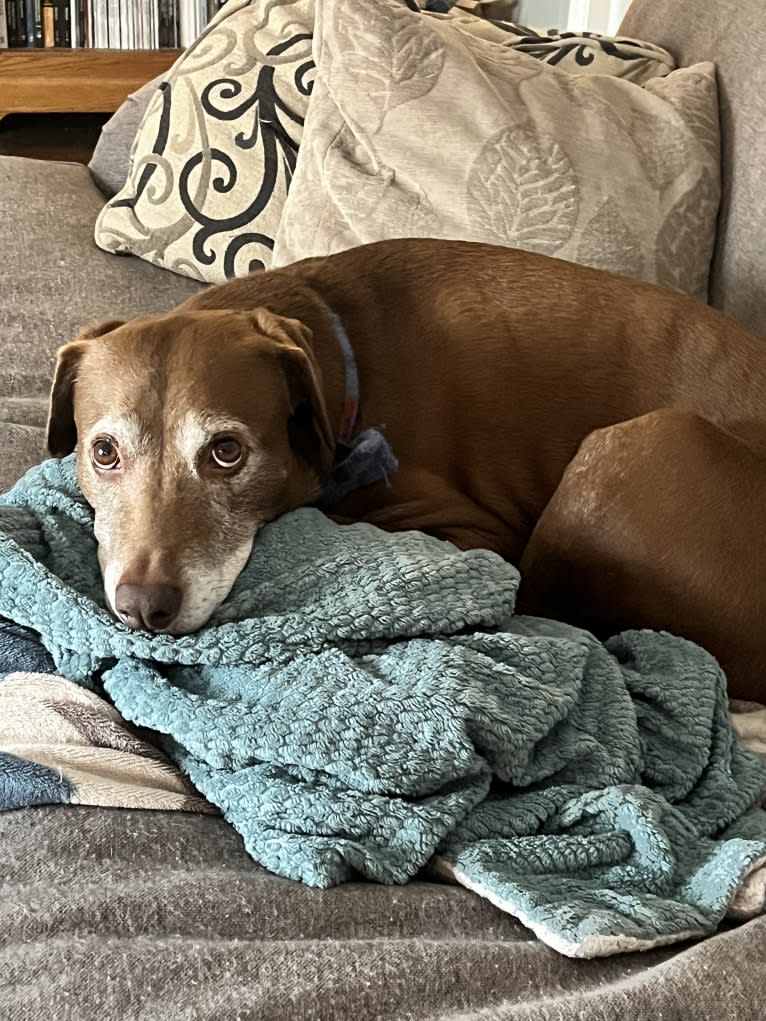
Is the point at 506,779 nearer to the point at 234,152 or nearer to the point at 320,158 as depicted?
the point at 320,158

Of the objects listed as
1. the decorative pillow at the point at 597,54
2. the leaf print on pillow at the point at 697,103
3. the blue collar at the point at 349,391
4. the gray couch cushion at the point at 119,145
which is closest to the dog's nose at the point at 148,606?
the blue collar at the point at 349,391

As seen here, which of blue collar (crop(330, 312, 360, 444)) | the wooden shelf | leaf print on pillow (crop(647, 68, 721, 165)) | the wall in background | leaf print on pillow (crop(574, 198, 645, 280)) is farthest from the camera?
the wooden shelf

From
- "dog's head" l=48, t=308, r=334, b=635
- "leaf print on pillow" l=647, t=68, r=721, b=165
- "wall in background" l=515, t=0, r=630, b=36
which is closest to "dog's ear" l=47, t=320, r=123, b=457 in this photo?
"dog's head" l=48, t=308, r=334, b=635

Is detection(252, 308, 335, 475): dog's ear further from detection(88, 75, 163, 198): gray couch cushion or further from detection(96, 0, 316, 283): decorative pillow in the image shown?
detection(88, 75, 163, 198): gray couch cushion

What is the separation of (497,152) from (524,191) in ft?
0.30

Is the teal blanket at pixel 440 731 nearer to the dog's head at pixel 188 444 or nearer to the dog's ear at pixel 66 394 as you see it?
the dog's head at pixel 188 444

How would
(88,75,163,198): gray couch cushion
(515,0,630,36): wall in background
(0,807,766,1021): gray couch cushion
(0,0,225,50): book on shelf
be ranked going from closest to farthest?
(0,807,766,1021): gray couch cushion
(88,75,163,198): gray couch cushion
(515,0,630,36): wall in background
(0,0,225,50): book on shelf

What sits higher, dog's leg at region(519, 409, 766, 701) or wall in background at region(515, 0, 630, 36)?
wall in background at region(515, 0, 630, 36)

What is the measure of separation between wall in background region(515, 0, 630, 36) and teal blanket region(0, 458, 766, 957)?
8.88 feet

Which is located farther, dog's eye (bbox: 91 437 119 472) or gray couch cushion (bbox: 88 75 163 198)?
gray couch cushion (bbox: 88 75 163 198)

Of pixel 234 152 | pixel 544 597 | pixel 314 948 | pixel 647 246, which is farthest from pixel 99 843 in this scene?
pixel 234 152

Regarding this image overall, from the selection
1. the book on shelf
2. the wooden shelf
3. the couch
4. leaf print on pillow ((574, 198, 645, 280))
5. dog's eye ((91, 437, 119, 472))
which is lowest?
the wooden shelf

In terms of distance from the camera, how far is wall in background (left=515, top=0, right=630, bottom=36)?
3709mm

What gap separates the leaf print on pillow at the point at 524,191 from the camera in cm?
222
